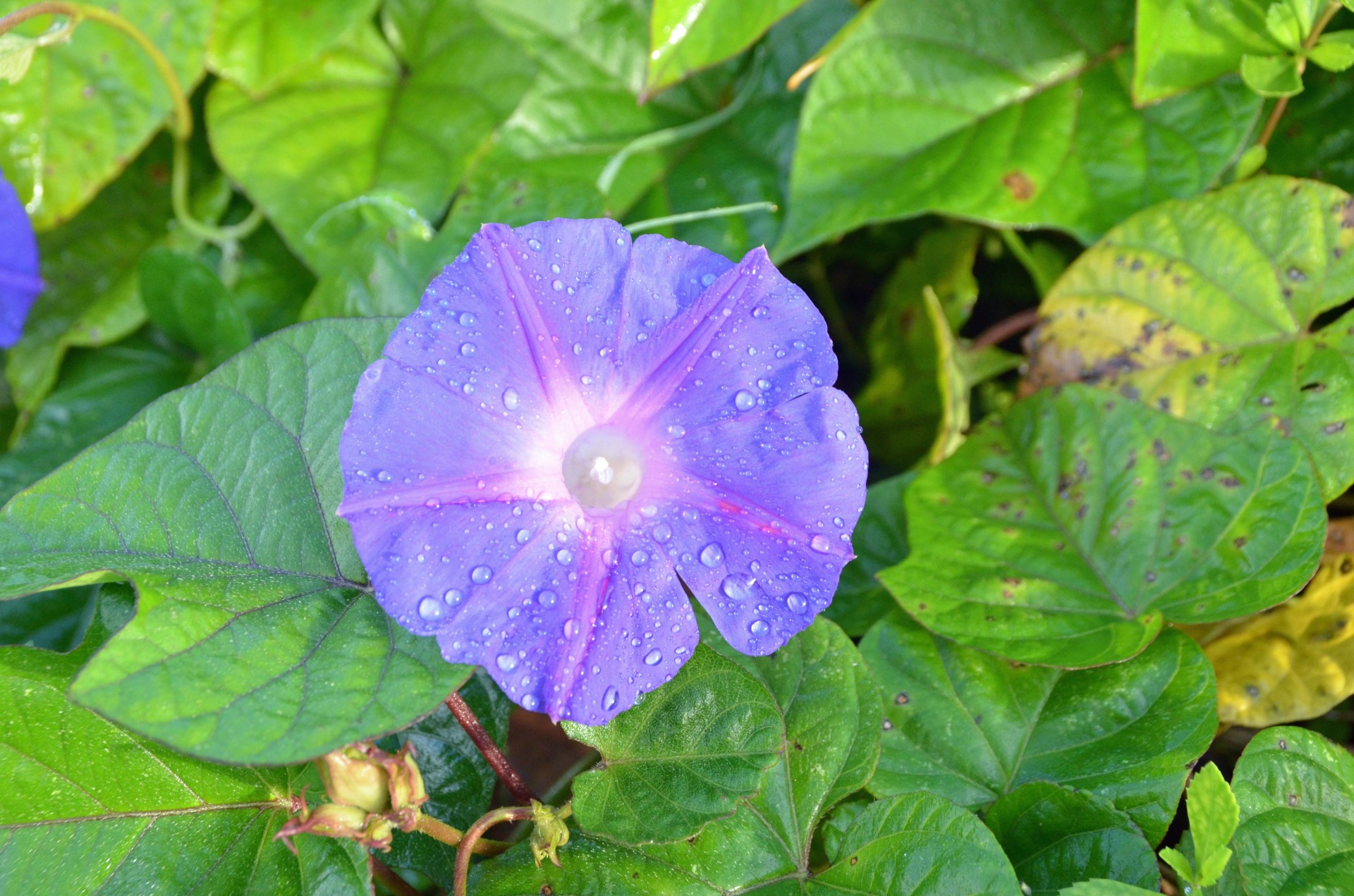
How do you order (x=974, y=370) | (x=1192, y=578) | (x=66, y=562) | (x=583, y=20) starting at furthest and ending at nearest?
(x=583, y=20), (x=974, y=370), (x=1192, y=578), (x=66, y=562)

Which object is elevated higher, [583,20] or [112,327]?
[583,20]

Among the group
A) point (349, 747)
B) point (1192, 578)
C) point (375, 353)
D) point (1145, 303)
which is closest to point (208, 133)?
point (375, 353)

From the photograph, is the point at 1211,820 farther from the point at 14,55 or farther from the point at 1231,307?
the point at 14,55

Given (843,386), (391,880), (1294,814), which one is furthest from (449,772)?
(843,386)

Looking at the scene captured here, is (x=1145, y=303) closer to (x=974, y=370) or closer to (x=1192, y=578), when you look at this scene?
(x=974, y=370)

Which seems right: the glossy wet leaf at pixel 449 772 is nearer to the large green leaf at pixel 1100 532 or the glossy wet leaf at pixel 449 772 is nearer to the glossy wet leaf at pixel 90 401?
the large green leaf at pixel 1100 532

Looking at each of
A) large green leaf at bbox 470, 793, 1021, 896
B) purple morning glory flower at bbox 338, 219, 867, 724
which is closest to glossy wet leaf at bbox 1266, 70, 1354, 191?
purple morning glory flower at bbox 338, 219, 867, 724
